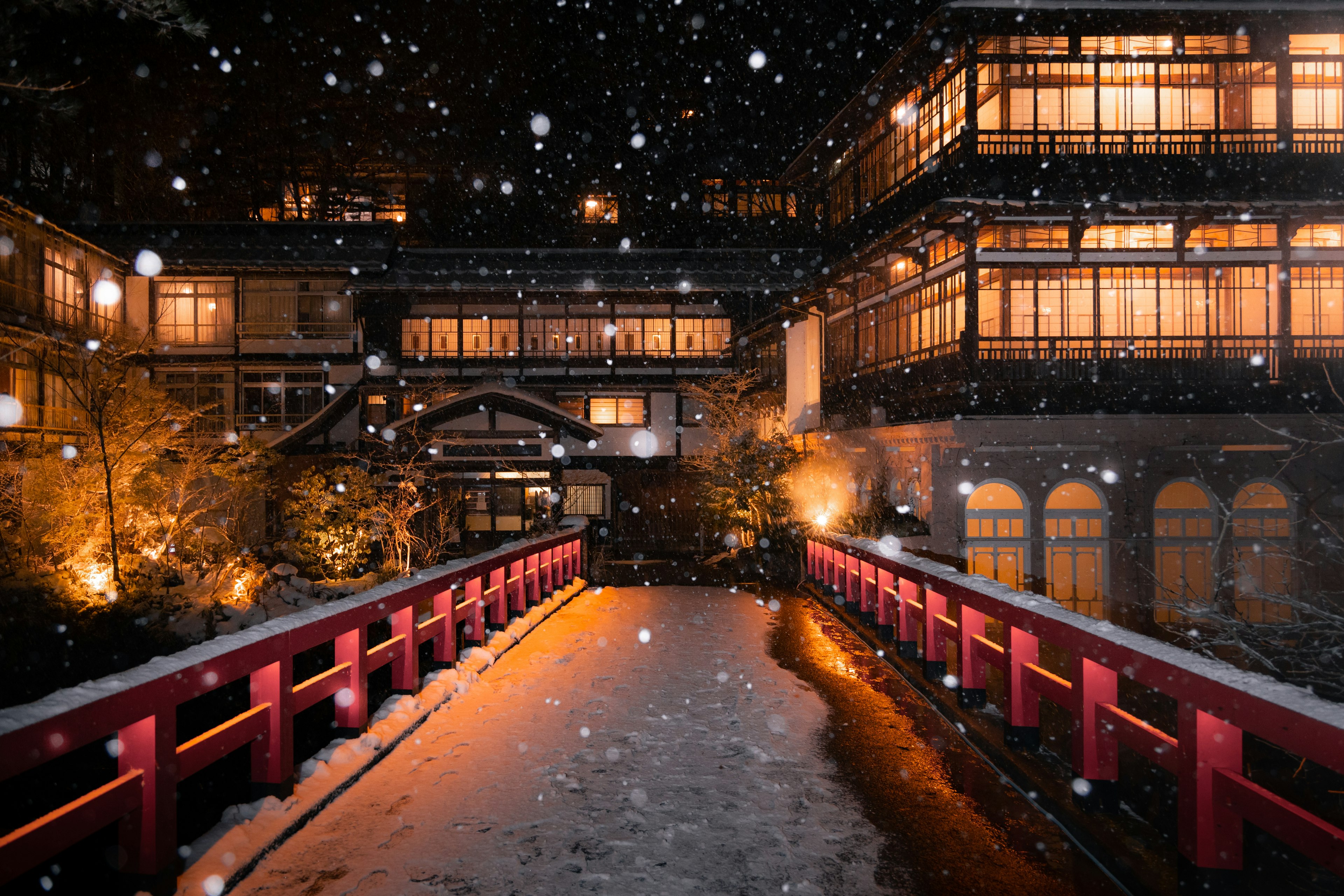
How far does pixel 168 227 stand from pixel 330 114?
8608 mm

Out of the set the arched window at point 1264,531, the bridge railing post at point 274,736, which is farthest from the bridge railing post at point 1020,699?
the arched window at point 1264,531

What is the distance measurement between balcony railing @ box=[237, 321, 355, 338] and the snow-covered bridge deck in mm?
20979

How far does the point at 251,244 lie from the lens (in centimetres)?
2580

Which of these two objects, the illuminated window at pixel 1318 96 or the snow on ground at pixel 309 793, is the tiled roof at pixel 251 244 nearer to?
the snow on ground at pixel 309 793

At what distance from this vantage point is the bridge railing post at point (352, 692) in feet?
18.6

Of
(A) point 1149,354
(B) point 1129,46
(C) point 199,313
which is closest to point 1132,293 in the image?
(A) point 1149,354

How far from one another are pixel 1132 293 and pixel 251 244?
979 inches

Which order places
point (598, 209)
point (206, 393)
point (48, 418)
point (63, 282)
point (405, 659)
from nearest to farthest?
point (405, 659) < point (48, 418) < point (63, 282) < point (206, 393) < point (598, 209)

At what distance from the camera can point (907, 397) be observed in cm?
1730

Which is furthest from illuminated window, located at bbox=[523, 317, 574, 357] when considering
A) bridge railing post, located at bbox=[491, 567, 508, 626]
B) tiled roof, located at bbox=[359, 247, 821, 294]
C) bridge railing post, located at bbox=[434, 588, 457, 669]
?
bridge railing post, located at bbox=[434, 588, 457, 669]

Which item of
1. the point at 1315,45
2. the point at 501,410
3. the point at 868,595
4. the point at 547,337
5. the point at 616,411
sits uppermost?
the point at 1315,45

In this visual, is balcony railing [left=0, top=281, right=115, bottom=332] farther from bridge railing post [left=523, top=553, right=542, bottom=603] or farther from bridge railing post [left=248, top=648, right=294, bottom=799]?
bridge railing post [left=248, top=648, right=294, bottom=799]

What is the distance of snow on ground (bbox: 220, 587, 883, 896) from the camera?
13.1 ft

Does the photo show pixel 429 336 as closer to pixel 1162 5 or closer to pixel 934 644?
pixel 1162 5
